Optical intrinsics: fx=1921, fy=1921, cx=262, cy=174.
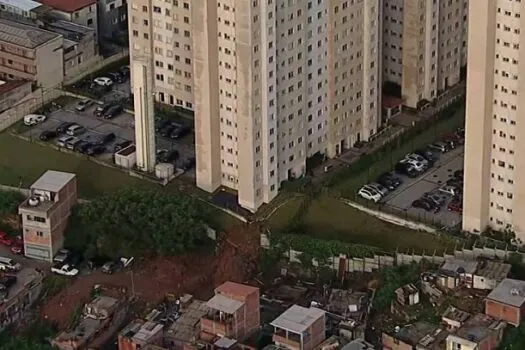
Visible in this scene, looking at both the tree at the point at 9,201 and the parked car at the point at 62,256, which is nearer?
the parked car at the point at 62,256

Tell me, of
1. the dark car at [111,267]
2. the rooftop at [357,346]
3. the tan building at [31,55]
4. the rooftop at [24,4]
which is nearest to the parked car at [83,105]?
the tan building at [31,55]

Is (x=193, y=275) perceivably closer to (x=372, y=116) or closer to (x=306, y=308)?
(x=306, y=308)

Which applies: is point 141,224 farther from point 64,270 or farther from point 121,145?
point 121,145

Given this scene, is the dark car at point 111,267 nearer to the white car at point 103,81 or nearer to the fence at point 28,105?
the fence at point 28,105

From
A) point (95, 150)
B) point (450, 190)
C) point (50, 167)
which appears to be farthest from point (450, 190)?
point (50, 167)

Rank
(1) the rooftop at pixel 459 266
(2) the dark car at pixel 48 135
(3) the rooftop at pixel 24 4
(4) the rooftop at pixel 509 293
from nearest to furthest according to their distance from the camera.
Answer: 1. (4) the rooftop at pixel 509 293
2. (1) the rooftop at pixel 459 266
3. (2) the dark car at pixel 48 135
4. (3) the rooftop at pixel 24 4

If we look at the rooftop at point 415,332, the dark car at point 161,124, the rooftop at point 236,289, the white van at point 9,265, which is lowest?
the white van at point 9,265

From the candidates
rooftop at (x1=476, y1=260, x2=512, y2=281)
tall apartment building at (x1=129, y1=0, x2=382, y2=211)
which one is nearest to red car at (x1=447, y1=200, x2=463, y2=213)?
rooftop at (x1=476, y1=260, x2=512, y2=281)
